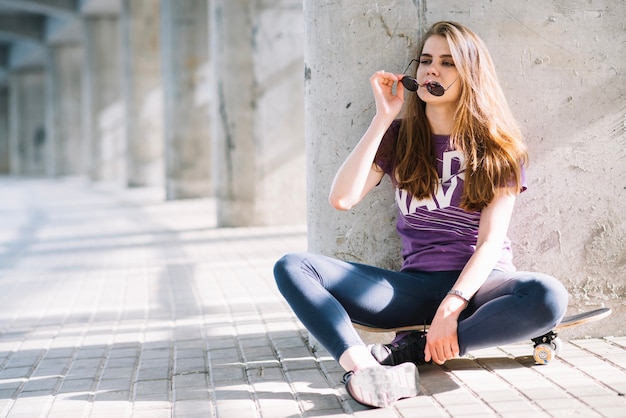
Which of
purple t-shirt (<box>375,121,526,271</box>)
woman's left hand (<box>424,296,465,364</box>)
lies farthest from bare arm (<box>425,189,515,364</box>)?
purple t-shirt (<box>375,121,526,271</box>)

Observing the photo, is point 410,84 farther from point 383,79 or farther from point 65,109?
point 65,109

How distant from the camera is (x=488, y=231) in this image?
350 centimetres

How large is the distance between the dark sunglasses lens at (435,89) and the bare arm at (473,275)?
0.47 meters

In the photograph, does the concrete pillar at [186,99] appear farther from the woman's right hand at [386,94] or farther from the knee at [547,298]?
the knee at [547,298]

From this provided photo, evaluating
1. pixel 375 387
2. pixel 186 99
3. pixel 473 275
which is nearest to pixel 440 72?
pixel 473 275

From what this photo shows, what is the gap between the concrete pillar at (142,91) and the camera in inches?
779

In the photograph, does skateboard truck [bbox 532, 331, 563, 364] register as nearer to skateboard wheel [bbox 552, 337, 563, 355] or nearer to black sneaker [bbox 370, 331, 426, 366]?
skateboard wheel [bbox 552, 337, 563, 355]

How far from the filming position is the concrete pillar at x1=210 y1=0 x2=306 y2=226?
1046 cm

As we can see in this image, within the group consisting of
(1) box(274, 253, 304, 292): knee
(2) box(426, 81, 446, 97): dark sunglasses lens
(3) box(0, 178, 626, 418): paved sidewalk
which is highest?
(2) box(426, 81, 446, 97): dark sunglasses lens

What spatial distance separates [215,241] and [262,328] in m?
4.60

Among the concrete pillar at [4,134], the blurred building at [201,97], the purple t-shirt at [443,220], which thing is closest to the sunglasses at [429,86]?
the purple t-shirt at [443,220]

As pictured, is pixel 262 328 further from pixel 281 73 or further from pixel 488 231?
pixel 281 73

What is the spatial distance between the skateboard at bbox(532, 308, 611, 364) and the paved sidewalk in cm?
5

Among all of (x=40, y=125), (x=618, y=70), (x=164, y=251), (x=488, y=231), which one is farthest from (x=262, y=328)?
(x=40, y=125)
